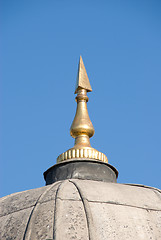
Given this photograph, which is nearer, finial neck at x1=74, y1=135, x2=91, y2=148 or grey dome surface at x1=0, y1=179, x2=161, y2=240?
grey dome surface at x1=0, y1=179, x2=161, y2=240

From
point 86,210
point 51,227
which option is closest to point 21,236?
point 51,227

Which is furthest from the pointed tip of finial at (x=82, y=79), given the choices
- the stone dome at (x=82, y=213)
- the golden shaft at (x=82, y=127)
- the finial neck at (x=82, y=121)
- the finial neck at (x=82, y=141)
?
the stone dome at (x=82, y=213)

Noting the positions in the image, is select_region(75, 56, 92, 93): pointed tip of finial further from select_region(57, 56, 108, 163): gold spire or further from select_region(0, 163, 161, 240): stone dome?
select_region(0, 163, 161, 240): stone dome

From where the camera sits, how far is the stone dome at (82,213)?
13.5m

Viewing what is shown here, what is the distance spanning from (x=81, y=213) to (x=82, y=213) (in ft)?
0.08

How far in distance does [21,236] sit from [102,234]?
1.92 m

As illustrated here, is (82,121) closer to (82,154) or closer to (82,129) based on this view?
(82,129)

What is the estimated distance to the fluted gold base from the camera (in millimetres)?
17531

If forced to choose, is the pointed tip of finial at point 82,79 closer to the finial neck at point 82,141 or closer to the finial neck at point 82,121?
the finial neck at point 82,121

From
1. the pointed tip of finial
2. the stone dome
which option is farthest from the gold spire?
the stone dome

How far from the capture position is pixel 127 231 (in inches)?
543

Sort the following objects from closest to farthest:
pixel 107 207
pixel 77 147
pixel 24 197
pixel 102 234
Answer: pixel 102 234 < pixel 107 207 < pixel 24 197 < pixel 77 147

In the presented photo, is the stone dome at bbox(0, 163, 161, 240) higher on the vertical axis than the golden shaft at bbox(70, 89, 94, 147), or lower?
lower

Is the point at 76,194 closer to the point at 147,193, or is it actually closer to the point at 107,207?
the point at 107,207
